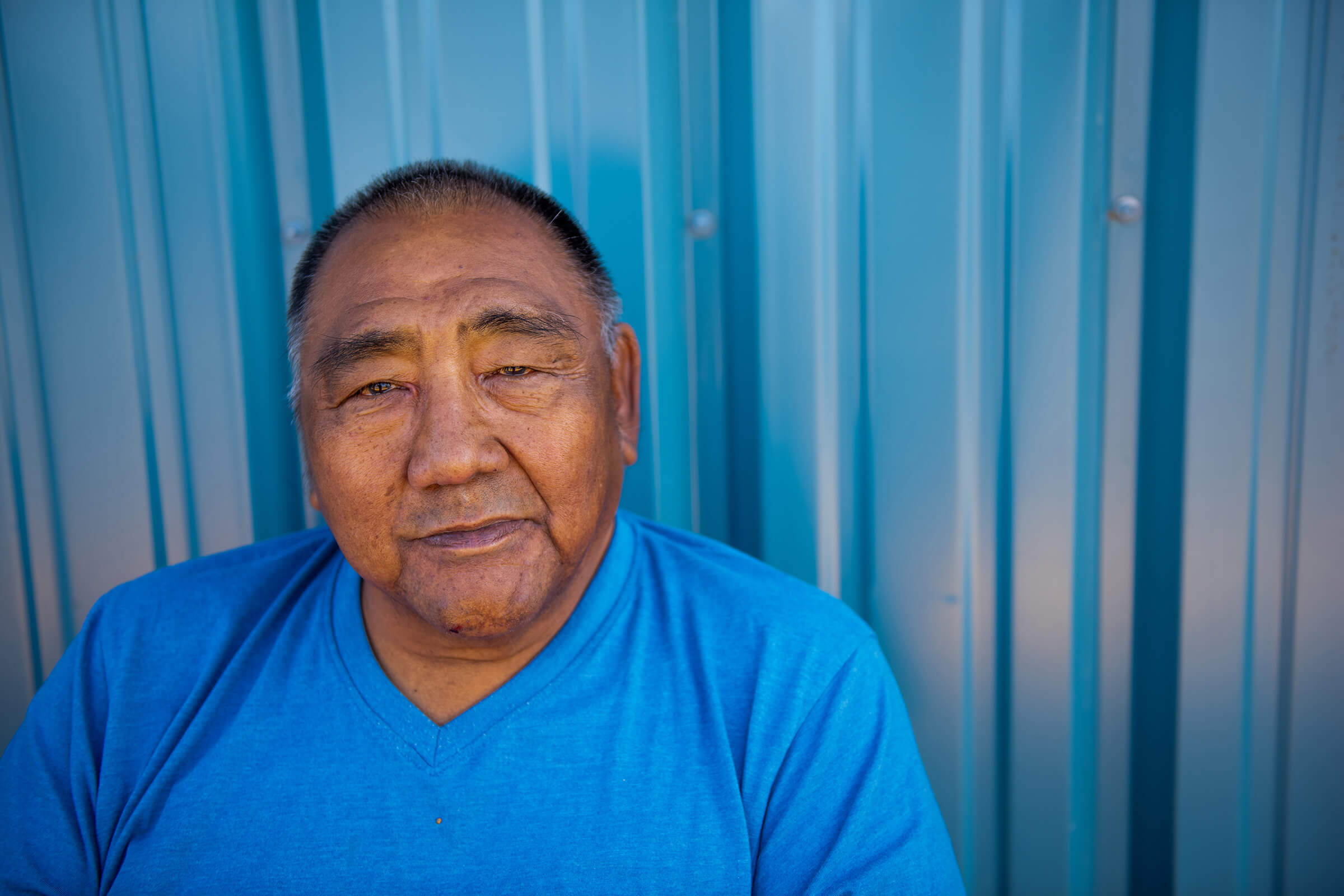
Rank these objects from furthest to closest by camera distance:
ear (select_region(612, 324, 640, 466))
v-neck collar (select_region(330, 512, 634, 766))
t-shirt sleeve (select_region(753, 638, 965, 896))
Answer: ear (select_region(612, 324, 640, 466)), v-neck collar (select_region(330, 512, 634, 766)), t-shirt sleeve (select_region(753, 638, 965, 896))

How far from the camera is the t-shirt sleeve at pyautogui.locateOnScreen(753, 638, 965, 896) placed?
3.44 feet

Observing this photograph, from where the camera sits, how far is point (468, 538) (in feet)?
3.67

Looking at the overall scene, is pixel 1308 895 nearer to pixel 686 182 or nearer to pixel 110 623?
pixel 686 182

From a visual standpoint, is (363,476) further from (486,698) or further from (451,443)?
(486,698)

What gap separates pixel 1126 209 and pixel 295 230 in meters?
1.81

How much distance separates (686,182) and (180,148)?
118cm

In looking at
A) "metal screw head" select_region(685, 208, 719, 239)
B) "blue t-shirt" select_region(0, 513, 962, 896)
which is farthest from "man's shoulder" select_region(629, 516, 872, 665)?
"metal screw head" select_region(685, 208, 719, 239)

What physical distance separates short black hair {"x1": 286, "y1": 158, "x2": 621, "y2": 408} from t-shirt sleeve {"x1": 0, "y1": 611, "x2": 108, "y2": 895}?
2.07 ft

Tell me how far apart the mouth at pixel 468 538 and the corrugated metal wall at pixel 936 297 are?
2.00 ft

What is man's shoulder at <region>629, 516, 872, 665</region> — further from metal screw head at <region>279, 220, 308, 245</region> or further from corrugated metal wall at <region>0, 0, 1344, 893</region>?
metal screw head at <region>279, 220, 308, 245</region>

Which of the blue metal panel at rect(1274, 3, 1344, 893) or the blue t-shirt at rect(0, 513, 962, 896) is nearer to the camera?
the blue t-shirt at rect(0, 513, 962, 896)

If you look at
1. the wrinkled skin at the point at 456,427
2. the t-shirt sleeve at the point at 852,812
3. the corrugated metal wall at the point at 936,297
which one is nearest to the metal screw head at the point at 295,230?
the corrugated metal wall at the point at 936,297

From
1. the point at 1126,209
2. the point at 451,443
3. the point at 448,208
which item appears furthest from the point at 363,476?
the point at 1126,209

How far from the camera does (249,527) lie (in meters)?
1.78
